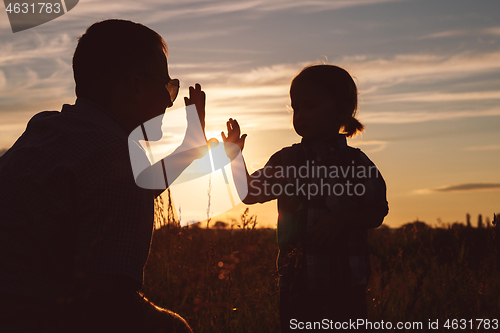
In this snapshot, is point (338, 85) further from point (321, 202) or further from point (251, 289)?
point (251, 289)

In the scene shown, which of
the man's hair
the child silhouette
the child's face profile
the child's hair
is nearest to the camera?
the man's hair

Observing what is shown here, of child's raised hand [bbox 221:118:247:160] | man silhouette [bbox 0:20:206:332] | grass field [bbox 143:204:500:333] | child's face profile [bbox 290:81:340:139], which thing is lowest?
grass field [bbox 143:204:500:333]

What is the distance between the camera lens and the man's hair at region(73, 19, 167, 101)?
75.3 inches

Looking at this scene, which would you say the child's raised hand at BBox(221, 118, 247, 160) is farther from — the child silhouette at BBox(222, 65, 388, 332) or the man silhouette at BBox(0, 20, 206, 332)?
the man silhouette at BBox(0, 20, 206, 332)

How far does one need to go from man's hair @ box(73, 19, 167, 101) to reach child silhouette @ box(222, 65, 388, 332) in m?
1.05

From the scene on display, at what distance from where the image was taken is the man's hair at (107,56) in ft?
6.27

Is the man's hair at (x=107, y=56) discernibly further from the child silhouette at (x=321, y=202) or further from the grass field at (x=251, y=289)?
the grass field at (x=251, y=289)

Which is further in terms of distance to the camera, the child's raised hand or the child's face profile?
the child's face profile

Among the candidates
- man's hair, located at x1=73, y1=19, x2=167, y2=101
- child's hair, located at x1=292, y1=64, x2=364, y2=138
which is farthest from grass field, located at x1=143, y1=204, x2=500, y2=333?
man's hair, located at x1=73, y1=19, x2=167, y2=101

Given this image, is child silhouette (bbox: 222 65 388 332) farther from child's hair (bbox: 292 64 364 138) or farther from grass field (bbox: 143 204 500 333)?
grass field (bbox: 143 204 500 333)

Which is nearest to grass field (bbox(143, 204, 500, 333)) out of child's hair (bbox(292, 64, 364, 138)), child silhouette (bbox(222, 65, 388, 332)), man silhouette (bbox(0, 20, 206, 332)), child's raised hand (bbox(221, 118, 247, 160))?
child silhouette (bbox(222, 65, 388, 332))

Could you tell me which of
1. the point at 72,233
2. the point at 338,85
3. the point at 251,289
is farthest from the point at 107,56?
the point at 251,289

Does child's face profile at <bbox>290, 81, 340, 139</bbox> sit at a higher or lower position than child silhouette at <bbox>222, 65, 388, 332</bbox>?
higher

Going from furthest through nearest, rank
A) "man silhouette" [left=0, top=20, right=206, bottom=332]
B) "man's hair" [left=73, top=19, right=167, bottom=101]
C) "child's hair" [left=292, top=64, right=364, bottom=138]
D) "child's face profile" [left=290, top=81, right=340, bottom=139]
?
"child's hair" [left=292, top=64, right=364, bottom=138] → "child's face profile" [left=290, top=81, right=340, bottom=139] → "man's hair" [left=73, top=19, right=167, bottom=101] → "man silhouette" [left=0, top=20, right=206, bottom=332]
